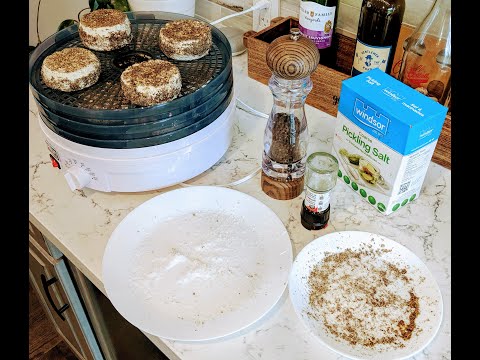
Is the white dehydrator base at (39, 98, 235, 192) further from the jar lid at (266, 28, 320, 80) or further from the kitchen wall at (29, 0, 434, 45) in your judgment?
the kitchen wall at (29, 0, 434, 45)

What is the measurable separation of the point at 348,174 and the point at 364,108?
15 centimetres

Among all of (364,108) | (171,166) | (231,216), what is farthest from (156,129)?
(364,108)

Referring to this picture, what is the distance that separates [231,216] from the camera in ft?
2.61

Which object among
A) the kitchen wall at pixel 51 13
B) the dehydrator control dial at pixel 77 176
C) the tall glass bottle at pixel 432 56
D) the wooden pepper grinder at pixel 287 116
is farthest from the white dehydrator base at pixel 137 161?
the kitchen wall at pixel 51 13

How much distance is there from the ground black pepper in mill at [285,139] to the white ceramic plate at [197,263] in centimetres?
9

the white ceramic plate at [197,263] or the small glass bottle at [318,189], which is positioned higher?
the small glass bottle at [318,189]

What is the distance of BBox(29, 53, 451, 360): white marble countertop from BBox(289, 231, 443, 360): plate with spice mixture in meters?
0.02

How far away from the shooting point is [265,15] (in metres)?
1.17

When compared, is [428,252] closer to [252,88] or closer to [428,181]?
[428,181]

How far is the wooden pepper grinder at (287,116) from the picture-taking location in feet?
2.29

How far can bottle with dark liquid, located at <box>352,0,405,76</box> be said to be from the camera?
87cm

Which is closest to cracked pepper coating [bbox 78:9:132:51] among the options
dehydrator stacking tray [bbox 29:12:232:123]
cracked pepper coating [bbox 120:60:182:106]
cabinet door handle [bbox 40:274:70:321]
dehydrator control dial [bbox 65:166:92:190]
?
dehydrator stacking tray [bbox 29:12:232:123]

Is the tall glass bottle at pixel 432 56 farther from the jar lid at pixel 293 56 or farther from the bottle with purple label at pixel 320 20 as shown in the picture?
the jar lid at pixel 293 56

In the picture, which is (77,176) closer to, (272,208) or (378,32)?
(272,208)
